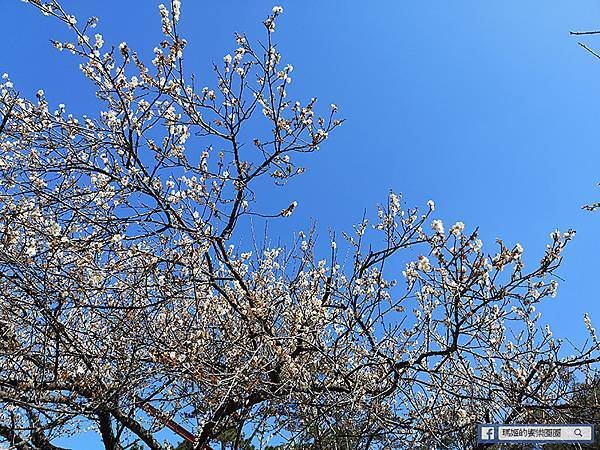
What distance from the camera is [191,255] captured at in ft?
11.4

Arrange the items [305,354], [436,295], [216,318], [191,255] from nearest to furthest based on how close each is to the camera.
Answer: [436,295] < [191,255] < [305,354] < [216,318]

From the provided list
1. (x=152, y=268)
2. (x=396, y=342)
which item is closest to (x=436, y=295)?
(x=396, y=342)

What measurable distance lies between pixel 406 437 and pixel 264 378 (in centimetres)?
102

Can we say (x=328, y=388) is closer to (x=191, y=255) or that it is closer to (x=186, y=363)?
(x=186, y=363)

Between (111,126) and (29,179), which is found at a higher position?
(111,126)

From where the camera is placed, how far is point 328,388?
3.47 m

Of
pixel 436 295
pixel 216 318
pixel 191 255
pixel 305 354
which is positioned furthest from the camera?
pixel 216 318

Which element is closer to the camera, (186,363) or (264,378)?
(186,363)

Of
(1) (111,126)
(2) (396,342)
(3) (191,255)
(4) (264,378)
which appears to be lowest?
(4) (264,378)

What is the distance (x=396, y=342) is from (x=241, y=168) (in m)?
1.59

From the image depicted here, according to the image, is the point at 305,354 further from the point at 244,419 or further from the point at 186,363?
the point at 186,363

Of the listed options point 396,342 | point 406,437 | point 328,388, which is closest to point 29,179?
point 328,388

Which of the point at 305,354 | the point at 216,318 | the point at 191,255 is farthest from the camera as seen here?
the point at 216,318

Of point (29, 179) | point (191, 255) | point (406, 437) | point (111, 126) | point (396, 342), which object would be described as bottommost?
point (406, 437)
